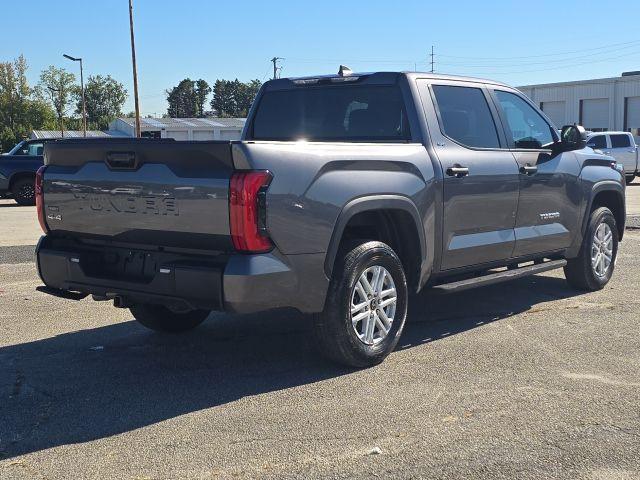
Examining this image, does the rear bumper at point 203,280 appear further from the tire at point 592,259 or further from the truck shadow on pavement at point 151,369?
the tire at point 592,259

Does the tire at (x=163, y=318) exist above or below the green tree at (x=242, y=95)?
below

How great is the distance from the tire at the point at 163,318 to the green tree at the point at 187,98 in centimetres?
12709

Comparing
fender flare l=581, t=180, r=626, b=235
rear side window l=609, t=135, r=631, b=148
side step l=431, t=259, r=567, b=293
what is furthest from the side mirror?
rear side window l=609, t=135, r=631, b=148

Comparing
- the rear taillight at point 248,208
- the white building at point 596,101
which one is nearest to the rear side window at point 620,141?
the white building at point 596,101

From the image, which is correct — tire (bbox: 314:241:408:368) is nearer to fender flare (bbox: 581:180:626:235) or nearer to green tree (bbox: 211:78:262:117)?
fender flare (bbox: 581:180:626:235)

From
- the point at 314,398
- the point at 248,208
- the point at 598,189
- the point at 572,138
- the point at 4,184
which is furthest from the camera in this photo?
the point at 4,184

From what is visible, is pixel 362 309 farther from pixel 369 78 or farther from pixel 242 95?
pixel 242 95

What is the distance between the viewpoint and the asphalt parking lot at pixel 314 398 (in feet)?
12.4

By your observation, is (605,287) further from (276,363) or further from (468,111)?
(276,363)

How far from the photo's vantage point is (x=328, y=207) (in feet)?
15.8

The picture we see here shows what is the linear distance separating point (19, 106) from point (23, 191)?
76128mm

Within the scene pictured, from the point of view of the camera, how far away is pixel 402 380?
5020mm

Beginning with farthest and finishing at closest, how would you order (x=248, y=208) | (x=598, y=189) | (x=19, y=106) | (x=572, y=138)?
(x=19, y=106), (x=598, y=189), (x=572, y=138), (x=248, y=208)

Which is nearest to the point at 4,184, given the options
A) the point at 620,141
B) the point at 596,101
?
the point at 620,141
